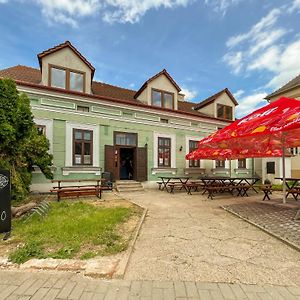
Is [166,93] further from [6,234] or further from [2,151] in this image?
[6,234]

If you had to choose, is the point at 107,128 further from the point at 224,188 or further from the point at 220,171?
the point at 220,171

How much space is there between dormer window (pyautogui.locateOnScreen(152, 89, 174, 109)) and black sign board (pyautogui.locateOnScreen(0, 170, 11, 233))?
12.2m

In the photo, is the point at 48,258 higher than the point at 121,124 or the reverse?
the reverse

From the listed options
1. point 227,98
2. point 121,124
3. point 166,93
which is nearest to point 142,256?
point 121,124

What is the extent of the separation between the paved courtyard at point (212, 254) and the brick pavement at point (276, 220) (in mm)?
262

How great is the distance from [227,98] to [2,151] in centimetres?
1710

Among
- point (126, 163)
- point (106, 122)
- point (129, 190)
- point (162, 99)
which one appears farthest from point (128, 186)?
point (162, 99)

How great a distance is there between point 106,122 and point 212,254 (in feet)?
37.1

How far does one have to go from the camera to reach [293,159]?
74.1 feet

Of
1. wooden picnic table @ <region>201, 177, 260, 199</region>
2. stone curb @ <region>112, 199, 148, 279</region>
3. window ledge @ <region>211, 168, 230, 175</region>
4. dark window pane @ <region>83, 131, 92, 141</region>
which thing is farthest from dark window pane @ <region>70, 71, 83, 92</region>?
window ledge @ <region>211, 168, 230, 175</region>

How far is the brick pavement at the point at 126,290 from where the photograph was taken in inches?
113

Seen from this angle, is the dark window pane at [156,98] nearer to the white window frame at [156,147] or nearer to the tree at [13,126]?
the white window frame at [156,147]

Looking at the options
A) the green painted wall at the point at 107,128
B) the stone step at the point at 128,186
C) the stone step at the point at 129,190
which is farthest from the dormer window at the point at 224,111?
the stone step at the point at 129,190

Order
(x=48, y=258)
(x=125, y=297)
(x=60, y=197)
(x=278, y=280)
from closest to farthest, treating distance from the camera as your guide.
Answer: (x=125, y=297), (x=278, y=280), (x=48, y=258), (x=60, y=197)
